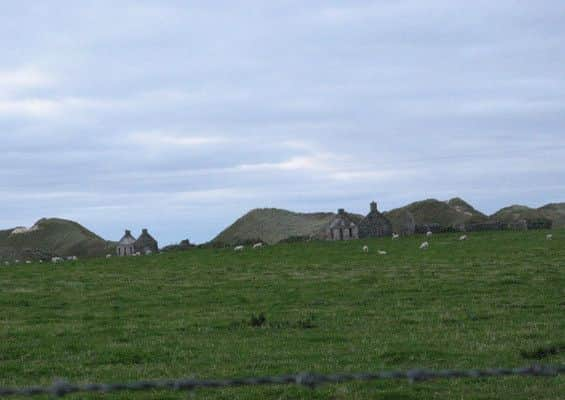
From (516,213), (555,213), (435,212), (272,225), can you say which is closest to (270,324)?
(272,225)

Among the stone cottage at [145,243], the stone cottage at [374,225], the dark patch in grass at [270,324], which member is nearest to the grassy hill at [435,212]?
the stone cottage at [374,225]

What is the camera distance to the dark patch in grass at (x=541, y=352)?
54.1 feet

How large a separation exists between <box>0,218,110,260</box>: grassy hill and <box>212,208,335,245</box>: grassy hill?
14.5m

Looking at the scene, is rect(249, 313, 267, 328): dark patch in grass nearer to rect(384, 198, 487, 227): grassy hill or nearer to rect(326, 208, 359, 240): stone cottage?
Result: rect(326, 208, 359, 240): stone cottage

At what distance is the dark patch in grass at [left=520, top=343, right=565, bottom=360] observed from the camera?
16.5 metres

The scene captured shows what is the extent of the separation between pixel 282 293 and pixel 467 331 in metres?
10.4

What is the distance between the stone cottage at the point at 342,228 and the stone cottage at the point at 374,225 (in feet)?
2.97

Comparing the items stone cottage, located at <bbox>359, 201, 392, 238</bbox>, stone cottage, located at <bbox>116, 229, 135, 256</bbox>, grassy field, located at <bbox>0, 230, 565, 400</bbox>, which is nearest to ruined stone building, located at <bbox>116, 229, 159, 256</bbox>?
stone cottage, located at <bbox>116, 229, 135, 256</bbox>

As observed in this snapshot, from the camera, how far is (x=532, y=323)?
2123cm

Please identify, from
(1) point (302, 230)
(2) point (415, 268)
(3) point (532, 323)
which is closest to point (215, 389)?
(3) point (532, 323)

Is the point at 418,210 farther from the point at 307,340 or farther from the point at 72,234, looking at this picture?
the point at 307,340

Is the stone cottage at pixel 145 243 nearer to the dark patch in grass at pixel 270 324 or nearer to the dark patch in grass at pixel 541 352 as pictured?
the dark patch in grass at pixel 270 324

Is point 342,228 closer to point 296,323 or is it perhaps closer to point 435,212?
point 435,212

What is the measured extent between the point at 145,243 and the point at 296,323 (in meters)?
72.6
